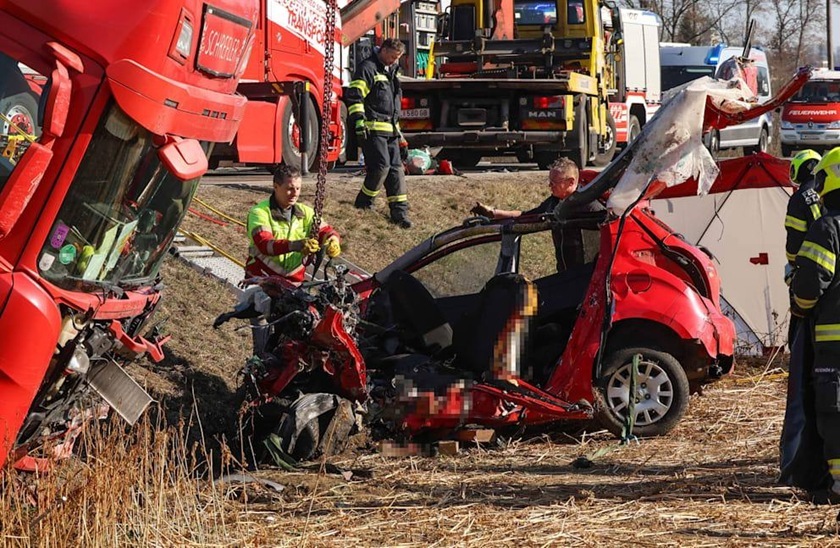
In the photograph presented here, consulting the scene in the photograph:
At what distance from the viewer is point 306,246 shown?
299 inches

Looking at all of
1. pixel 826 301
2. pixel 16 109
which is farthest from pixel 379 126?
pixel 16 109

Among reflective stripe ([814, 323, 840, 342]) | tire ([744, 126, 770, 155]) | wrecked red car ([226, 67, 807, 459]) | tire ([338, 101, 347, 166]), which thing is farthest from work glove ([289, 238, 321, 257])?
tire ([744, 126, 770, 155])

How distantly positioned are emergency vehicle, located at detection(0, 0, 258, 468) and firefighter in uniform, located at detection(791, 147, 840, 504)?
2719 mm

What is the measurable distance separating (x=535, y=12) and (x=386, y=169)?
28.3ft

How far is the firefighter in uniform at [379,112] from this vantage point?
43.4 ft

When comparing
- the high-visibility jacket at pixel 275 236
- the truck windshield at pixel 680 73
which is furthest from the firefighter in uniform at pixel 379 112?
the truck windshield at pixel 680 73

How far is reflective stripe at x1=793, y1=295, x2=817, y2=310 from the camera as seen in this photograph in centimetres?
596

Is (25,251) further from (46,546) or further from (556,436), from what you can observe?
(556,436)

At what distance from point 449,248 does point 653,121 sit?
1.57 metres

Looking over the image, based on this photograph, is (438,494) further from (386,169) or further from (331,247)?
(386,169)

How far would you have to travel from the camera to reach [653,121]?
765 cm

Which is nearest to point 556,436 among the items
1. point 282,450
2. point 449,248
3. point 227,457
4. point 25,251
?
point 449,248

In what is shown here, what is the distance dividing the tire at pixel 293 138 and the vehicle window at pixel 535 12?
679 cm

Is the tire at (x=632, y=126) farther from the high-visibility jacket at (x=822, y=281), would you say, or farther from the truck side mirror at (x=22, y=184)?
the truck side mirror at (x=22, y=184)
